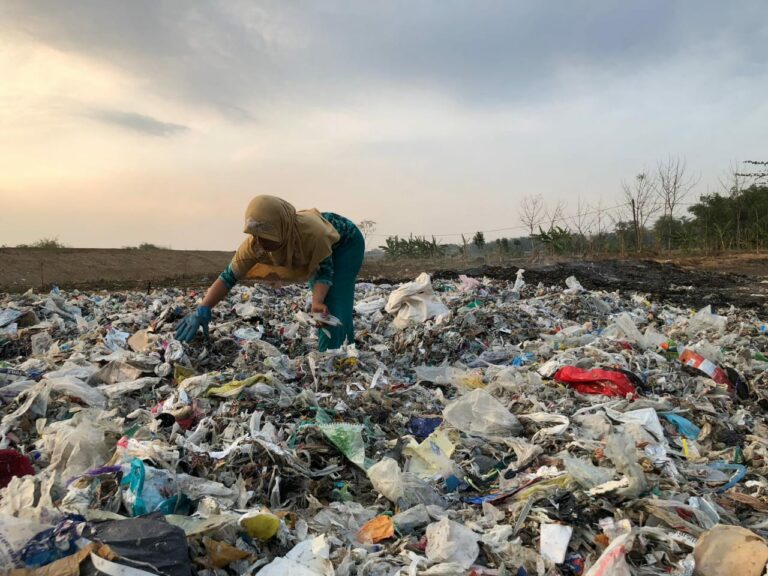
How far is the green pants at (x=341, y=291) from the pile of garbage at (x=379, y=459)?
41cm

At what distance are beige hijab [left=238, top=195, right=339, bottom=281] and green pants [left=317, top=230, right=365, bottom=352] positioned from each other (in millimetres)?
220

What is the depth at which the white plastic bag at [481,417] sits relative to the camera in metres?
2.61

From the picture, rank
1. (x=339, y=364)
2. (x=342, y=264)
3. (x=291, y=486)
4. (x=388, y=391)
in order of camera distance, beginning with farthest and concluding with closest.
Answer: (x=342, y=264)
(x=339, y=364)
(x=388, y=391)
(x=291, y=486)

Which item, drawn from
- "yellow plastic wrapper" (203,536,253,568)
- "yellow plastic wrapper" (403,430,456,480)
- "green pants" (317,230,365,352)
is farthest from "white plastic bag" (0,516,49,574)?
"green pants" (317,230,365,352)

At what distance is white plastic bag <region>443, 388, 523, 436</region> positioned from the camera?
261cm

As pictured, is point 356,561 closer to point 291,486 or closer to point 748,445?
point 291,486

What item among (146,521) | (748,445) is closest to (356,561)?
(146,521)

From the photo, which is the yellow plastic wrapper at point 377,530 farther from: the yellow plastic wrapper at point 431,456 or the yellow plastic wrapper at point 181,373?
the yellow plastic wrapper at point 181,373

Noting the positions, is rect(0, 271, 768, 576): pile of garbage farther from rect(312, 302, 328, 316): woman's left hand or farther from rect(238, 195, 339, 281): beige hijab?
rect(238, 195, 339, 281): beige hijab

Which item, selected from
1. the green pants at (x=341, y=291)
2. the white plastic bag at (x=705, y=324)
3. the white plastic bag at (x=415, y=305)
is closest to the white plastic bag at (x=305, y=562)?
the green pants at (x=341, y=291)

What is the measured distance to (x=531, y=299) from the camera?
6617 millimetres

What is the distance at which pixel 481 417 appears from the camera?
8.69 feet

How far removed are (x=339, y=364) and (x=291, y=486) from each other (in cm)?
133

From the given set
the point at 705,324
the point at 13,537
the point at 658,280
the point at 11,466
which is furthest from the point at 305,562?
the point at 658,280
